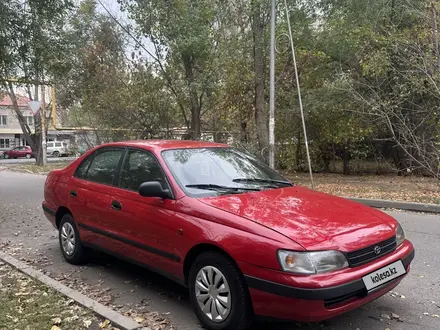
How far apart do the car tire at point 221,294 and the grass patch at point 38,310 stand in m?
0.82

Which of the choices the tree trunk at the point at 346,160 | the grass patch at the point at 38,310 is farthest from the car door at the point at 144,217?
the tree trunk at the point at 346,160

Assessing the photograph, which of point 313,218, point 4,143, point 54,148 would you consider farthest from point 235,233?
point 4,143

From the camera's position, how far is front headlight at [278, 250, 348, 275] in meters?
3.05

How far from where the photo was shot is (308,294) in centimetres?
298

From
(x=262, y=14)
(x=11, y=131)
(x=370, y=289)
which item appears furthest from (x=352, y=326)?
(x=11, y=131)

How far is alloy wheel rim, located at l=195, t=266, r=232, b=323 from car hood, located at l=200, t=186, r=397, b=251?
53cm

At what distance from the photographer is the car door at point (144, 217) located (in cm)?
391

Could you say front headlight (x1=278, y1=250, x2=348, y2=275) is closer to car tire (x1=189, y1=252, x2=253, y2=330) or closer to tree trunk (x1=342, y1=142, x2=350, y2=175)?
car tire (x1=189, y1=252, x2=253, y2=330)

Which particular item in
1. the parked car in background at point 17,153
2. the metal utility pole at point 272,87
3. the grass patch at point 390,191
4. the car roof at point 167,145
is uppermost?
the metal utility pole at point 272,87

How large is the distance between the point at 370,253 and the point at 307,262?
0.62 m

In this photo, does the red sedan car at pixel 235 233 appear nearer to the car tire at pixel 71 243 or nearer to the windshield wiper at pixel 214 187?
the windshield wiper at pixel 214 187

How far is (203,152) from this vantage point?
469cm

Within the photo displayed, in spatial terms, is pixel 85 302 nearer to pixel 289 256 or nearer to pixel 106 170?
pixel 106 170

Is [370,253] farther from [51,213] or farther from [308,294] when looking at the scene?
[51,213]
